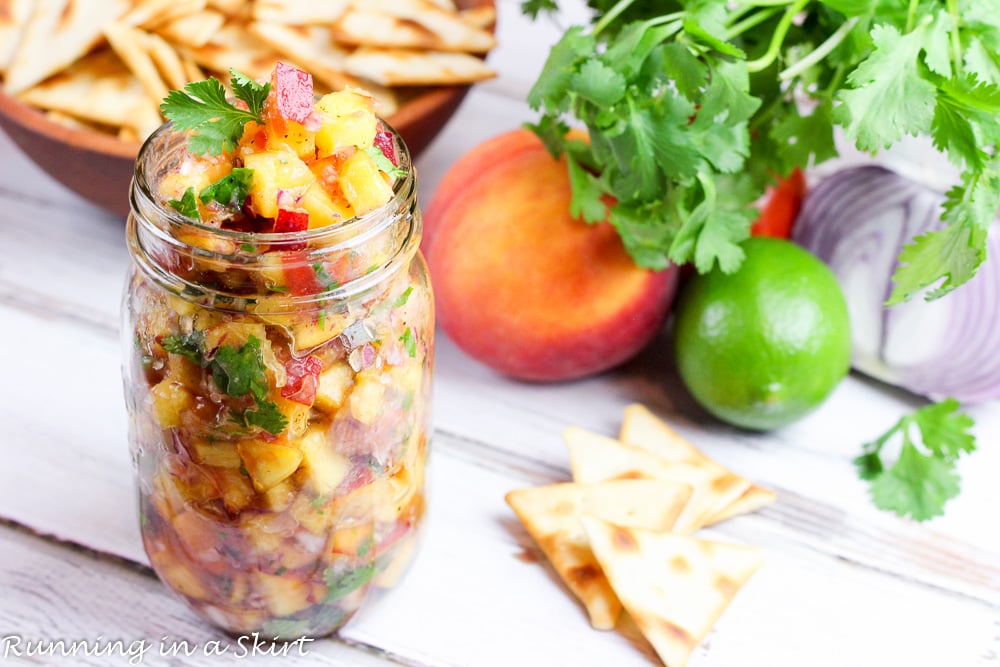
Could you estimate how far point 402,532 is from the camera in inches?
39.9

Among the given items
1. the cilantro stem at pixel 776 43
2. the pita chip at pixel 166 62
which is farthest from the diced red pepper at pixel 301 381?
the pita chip at pixel 166 62

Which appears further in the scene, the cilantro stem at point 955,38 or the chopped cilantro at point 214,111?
the cilantro stem at point 955,38

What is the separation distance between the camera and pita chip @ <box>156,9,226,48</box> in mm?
1374

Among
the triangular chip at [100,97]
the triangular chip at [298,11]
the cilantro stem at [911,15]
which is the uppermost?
the cilantro stem at [911,15]

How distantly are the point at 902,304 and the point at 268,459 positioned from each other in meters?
0.89

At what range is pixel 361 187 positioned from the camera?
811 mm

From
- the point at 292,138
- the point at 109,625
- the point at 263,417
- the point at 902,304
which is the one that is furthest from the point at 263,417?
the point at 902,304

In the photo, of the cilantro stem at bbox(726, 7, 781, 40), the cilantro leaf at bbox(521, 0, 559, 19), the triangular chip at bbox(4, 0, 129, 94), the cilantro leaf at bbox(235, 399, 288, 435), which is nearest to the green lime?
the cilantro stem at bbox(726, 7, 781, 40)

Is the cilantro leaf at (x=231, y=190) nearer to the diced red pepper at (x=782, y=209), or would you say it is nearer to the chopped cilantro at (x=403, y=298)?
the chopped cilantro at (x=403, y=298)

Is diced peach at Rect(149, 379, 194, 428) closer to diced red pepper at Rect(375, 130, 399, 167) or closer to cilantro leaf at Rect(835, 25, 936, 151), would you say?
diced red pepper at Rect(375, 130, 399, 167)

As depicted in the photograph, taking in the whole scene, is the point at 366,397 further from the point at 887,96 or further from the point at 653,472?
the point at 887,96

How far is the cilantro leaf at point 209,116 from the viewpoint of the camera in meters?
0.81

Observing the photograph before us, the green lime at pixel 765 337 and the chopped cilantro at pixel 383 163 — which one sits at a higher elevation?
the chopped cilantro at pixel 383 163

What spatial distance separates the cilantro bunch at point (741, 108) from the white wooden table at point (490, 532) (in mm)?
276
